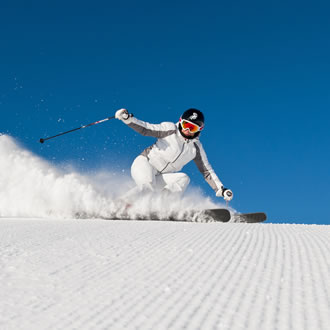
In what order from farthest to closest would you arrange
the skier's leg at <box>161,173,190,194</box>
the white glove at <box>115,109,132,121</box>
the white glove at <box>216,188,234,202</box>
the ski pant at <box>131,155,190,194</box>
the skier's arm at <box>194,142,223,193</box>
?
the skier's arm at <box>194,142,223,193</box>
the white glove at <box>216,188,234,202</box>
the skier's leg at <box>161,173,190,194</box>
the ski pant at <box>131,155,190,194</box>
the white glove at <box>115,109,132,121</box>

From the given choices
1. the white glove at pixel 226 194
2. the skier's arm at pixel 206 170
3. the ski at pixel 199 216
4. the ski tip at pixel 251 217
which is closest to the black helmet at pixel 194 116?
the skier's arm at pixel 206 170

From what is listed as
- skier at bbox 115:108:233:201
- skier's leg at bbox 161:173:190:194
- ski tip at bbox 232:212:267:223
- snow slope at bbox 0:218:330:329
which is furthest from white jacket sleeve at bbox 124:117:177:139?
snow slope at bbox 0:218:330:329

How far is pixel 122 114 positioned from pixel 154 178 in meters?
1.24

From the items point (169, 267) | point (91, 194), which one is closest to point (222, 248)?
point (169, 267)

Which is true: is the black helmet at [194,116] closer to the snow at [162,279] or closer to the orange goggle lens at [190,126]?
the orange goggle lens at [190,126]

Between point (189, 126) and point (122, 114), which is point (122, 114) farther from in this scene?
point (189, 126)

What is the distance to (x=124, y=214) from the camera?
633 centimetres

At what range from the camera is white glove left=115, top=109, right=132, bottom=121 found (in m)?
6.21

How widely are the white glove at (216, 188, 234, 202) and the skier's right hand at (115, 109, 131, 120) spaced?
82.3 inches

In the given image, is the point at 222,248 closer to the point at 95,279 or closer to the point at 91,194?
the point at 95,279

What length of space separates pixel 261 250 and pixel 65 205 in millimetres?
4791

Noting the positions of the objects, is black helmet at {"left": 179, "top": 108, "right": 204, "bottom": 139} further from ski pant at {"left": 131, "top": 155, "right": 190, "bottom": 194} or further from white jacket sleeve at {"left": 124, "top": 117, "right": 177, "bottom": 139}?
ski pant at {"left": 131, "top": 155, "right": 190, "bottom": 194}

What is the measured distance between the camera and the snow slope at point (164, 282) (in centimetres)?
161

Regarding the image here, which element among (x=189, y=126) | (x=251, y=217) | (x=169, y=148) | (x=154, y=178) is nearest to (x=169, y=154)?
(x=169, y=148)
